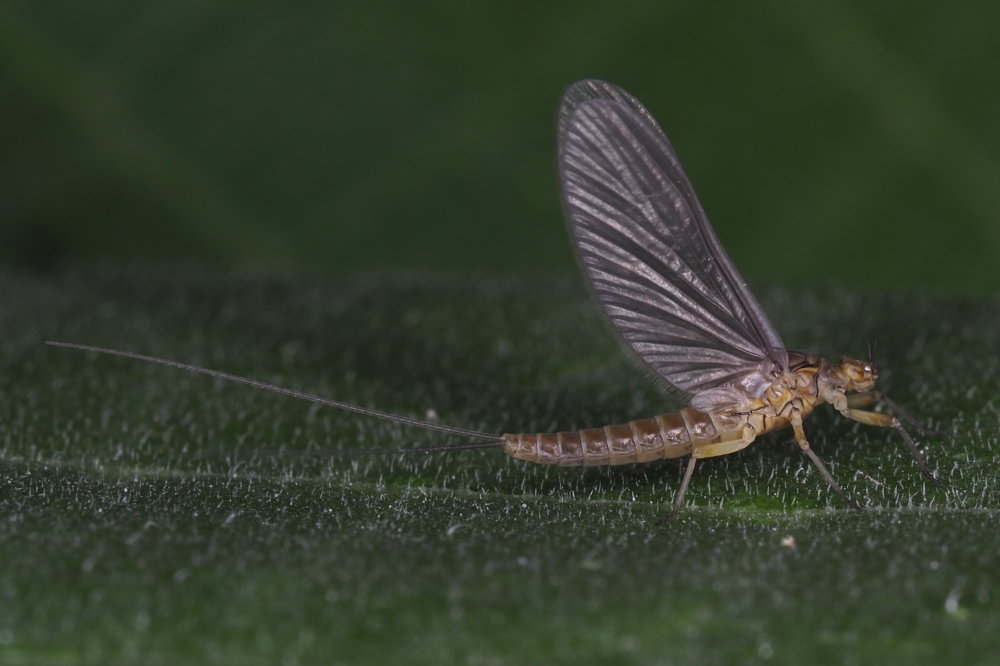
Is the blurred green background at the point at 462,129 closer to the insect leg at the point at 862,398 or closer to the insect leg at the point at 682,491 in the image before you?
the insect leg at the point at 862,398

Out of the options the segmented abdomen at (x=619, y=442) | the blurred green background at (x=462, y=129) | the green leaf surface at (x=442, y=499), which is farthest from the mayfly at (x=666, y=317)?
the blurred green background at (x=462, y=129)

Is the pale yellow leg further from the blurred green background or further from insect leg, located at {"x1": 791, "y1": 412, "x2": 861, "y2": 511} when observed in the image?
the blurred green background

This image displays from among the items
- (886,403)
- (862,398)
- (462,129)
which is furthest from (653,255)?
(462,129)

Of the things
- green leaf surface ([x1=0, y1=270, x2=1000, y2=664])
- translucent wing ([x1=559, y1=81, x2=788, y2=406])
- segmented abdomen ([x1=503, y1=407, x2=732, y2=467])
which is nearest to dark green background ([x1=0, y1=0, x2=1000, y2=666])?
green leaf surface ([x1=0, y1=270, x2=1000, y2=664])

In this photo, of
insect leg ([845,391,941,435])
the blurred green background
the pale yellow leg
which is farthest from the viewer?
the blurred green background

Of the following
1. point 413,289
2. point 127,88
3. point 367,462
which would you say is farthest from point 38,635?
point 127,88
